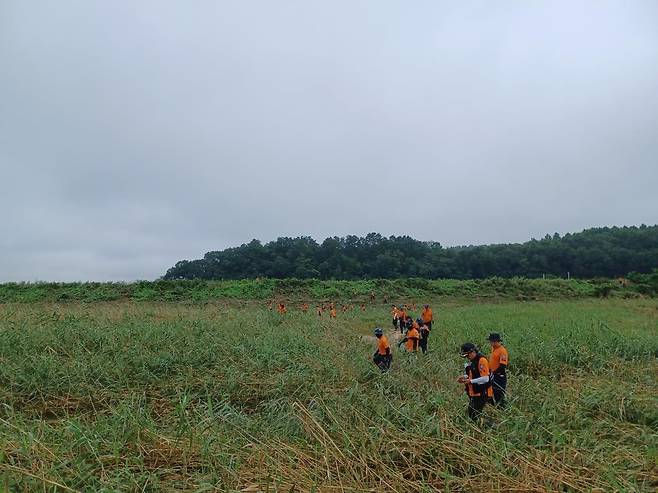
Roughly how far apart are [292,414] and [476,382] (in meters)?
2.22

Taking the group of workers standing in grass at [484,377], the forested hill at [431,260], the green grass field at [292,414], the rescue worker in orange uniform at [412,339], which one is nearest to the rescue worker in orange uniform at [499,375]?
the group of workers standing in grass at [484,377]

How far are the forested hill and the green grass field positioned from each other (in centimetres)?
4227

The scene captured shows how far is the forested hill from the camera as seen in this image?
173ft

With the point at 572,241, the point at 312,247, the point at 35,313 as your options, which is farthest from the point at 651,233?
the point at 35,313

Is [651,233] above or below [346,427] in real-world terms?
above

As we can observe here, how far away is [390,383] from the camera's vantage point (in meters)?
6.29

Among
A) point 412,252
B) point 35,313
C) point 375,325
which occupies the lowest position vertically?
point 375,325

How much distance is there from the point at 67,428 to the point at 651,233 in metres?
70.0

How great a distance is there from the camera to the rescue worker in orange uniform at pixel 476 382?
5.04m

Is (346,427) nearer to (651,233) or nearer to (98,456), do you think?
(98,456)

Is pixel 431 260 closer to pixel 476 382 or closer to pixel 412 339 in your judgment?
pixel 412 339

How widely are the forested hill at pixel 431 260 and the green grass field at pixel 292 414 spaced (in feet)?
139

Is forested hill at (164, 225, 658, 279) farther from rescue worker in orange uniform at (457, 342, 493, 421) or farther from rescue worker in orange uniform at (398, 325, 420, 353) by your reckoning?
rescue worker in orange uniform at (457, 342, 493, 421)

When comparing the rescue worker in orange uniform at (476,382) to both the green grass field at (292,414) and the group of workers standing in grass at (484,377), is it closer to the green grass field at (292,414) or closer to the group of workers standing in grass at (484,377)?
the group of workers standing in grass at (484,377)
